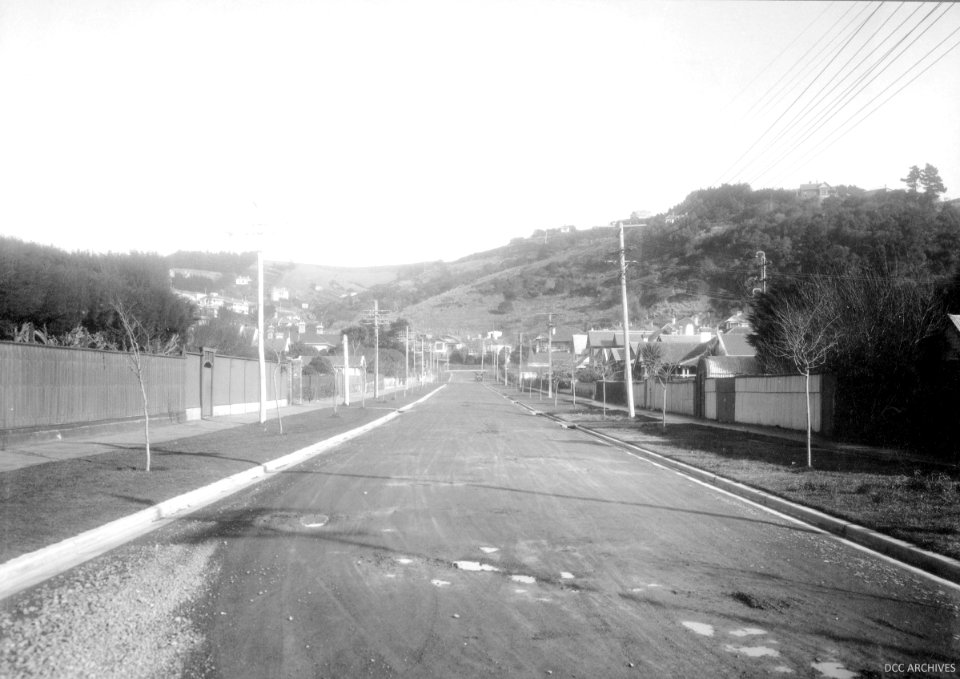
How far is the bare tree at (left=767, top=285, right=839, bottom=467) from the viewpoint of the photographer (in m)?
16.2

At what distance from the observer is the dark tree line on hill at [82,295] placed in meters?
25.4

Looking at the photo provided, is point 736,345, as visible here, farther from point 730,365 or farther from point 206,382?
point 206,382

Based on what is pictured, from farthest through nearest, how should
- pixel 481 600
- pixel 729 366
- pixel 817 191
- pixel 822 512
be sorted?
pixel 817 191, pixel 729 366, pixel 822 512, pixel 481 600

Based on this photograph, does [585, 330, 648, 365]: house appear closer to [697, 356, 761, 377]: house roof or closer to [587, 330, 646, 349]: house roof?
[587, 330, 646, 349]: house roof

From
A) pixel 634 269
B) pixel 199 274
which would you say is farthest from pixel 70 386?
pixel 634 269

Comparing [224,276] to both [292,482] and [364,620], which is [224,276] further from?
[364,620]

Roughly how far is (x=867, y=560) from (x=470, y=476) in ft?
24.2

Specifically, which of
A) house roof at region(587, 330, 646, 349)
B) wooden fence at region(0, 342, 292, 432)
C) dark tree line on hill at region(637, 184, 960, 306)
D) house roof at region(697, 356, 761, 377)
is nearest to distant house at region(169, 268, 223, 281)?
house roof at region(587, 330, 646, 349)

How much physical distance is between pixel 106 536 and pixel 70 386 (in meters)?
12.2

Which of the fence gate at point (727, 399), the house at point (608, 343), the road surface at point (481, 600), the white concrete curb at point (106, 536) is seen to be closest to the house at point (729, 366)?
the fence gate at point (727, 399)

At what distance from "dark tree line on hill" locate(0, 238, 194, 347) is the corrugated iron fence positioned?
78.2 inches

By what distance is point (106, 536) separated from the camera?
862 centimetres

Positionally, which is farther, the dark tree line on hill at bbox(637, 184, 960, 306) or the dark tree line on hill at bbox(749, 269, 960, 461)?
the dark tree line on hill at bbox(637, 184, 960, 306)

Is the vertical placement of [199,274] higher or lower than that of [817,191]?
lower
